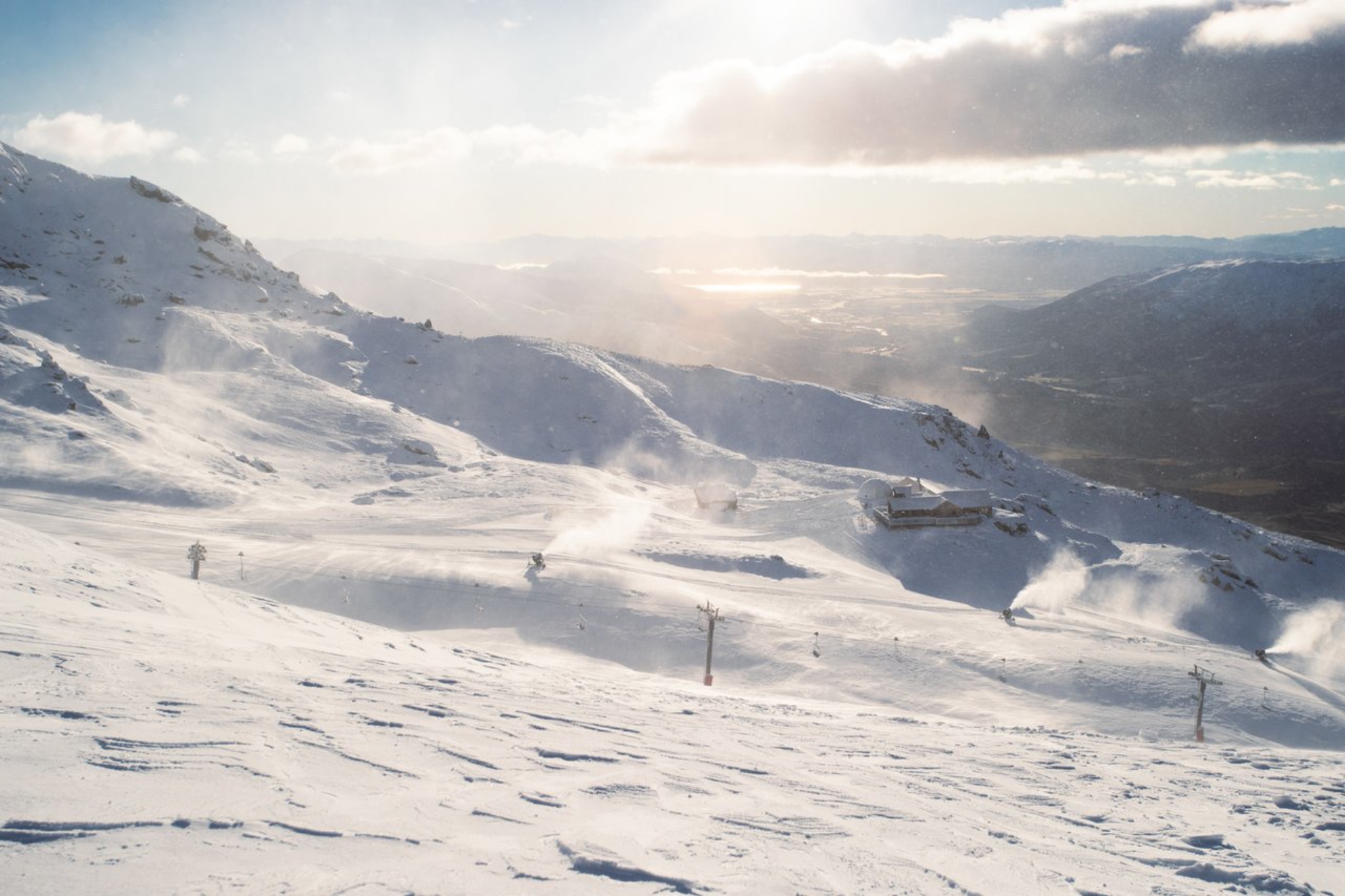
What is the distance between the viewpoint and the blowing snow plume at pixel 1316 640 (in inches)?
1679

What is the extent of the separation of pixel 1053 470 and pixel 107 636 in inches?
3410

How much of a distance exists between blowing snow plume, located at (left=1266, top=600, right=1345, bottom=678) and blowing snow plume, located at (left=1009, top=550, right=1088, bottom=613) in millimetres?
10710

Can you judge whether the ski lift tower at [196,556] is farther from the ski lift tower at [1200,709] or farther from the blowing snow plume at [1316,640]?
the blowing snow plume at [1316,640]

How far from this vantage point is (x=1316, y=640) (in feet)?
153

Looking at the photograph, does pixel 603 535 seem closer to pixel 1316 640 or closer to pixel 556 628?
pixel 556 628

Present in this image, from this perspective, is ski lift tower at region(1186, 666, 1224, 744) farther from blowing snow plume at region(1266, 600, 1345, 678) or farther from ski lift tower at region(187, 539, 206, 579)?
ski lift tower at region(187, 539, 206, 579)

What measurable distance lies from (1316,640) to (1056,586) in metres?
15.3

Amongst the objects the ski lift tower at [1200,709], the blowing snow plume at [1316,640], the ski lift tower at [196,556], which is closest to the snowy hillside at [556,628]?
the blowing snow plume at [1316,640]

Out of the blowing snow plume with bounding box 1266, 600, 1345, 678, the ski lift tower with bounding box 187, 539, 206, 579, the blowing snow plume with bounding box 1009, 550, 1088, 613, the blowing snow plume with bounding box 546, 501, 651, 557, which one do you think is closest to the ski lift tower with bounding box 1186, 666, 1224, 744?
the blowing snow plume with bounding box 1009, 550, 1088, 613

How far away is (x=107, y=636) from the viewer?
10422 mm

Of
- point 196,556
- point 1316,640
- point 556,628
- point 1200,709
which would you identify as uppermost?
point 196,556

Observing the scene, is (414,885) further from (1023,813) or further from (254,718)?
(1023,813)

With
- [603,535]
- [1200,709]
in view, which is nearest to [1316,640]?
[1200,709]

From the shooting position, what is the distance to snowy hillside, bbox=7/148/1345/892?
6.20 meters
